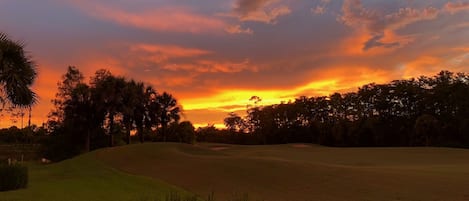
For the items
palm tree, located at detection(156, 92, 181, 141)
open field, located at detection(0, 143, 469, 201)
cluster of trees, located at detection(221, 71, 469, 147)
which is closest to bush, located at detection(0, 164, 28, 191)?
open field, located at detection(0, 143, 469, 201)

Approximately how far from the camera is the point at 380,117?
70.8 metres

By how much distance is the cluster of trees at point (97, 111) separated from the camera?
50.2 meters

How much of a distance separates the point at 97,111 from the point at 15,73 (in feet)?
101

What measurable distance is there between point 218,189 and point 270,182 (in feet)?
9.35

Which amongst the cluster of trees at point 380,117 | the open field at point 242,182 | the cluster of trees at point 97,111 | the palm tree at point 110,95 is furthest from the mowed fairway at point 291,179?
the cluster of trees at point 380,117

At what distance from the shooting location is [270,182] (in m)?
22.7

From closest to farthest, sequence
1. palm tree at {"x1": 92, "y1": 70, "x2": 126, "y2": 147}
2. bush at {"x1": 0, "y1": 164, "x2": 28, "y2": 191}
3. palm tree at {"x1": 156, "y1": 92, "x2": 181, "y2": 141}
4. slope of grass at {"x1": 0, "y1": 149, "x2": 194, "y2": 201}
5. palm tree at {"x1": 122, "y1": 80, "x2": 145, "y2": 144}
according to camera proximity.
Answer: slope of grass at {"x1": 0, "y1": 149, "x2": 194, "y2": 201} < bush at {"x1": 0, "y1": 164, "x2": 28, "y2": 191} < palm tree at {"x1": 92, "y1": 70, "x2": 126, "y2": 147} < palm tree at {"x1": 122, "y1": 80, "x2": 145, "y2": 144} < palm tree at {"x1": 156, "y1": 92, "x2": 181, "y2": 141}

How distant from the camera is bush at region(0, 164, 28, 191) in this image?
56.6ft

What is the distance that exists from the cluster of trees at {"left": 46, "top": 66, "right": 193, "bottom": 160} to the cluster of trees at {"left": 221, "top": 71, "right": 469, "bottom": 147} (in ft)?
103

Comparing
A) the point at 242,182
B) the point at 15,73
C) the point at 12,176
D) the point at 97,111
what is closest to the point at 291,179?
the point at 242,182

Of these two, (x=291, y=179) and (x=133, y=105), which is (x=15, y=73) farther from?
(x=133, y=105)

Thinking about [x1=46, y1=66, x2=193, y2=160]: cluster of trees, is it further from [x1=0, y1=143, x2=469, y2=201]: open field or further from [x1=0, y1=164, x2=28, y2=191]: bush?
[x1=0, y1=164, x2=28, y2=191]: bush

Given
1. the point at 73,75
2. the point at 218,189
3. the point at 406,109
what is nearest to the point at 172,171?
the point at 218,189

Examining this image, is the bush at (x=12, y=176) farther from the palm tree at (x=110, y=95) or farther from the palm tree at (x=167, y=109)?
the palm tree at (x=167, y=109)
